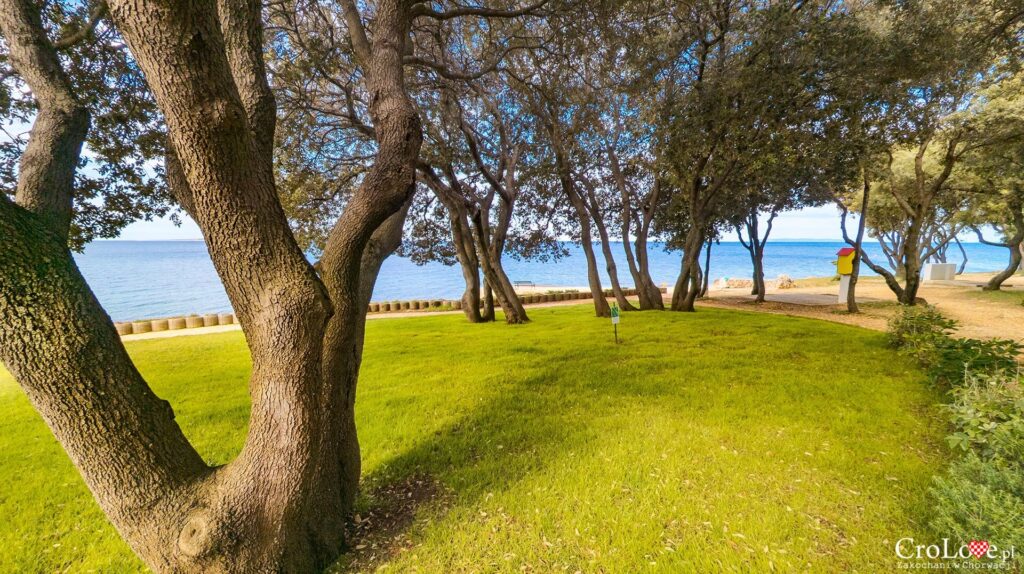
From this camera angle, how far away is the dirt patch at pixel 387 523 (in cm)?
215

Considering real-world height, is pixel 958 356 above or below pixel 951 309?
above

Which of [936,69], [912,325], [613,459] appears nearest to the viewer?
[613,459]

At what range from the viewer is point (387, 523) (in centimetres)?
245

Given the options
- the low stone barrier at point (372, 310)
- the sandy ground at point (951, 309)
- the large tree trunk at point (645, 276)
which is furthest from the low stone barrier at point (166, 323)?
the sandy ground at point (951, 309)

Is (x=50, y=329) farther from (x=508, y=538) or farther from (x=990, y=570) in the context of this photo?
(x=990, y=570)

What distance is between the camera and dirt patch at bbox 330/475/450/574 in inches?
84.5

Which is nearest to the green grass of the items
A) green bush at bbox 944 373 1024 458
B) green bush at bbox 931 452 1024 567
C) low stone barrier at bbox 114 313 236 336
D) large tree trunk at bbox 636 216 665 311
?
green bush at bbox 931 452 1024 567

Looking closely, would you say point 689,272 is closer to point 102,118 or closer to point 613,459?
point 613,459

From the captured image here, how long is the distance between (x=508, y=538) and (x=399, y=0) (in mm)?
4310

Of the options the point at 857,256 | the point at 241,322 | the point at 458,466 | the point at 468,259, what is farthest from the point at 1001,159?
the point at 241,322

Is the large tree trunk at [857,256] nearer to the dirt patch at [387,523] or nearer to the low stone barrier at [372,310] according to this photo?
the low stone barrier at [372,310]

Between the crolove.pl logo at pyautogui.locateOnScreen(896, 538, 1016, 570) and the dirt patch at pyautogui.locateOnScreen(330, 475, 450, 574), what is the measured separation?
108 inches

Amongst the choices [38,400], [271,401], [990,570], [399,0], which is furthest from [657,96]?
[38,400]

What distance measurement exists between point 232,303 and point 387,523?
1.75 m
